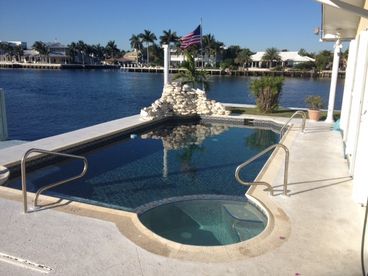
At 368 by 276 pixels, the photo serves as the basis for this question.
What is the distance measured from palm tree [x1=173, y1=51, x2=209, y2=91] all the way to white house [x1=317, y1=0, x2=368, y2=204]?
21.9 feet

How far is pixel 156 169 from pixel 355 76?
564 centimetres

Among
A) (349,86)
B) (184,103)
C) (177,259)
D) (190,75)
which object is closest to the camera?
(177,259)

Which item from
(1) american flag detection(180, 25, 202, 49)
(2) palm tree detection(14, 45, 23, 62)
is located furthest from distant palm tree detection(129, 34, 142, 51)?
(1) american flag detection(180, 25, 202, 49)

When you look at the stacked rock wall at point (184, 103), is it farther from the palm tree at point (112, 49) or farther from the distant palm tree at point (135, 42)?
the palm tree at point (112, 49)

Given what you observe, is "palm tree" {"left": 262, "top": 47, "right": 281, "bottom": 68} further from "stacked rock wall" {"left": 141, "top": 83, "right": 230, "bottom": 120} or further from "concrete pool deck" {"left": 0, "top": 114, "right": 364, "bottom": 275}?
"concrete pool deck" {"left": 0, "top": 114, "right": 364, "bottom": 275}

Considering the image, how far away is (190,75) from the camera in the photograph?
18.2 m

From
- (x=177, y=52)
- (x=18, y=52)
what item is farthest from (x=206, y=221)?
(x=18, y=52)

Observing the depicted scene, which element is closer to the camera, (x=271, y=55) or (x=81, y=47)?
(x=271, y=55)

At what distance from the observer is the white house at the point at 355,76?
541 cm

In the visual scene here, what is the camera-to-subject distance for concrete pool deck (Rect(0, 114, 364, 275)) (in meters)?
4.01

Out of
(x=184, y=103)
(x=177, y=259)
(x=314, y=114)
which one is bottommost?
(x=177, y=259)

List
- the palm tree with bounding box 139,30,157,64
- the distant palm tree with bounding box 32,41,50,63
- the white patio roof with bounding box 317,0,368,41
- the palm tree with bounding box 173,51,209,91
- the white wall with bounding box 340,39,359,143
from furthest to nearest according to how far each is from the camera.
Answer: the distant palm tree with bounding box 32,41,50,63 → the palm tree with bounding box 139,30,157,64 → the palm tree with bounding box 173,51,209,91 → the white wall with bounding box 340,39,359,143 → the white patio roof with bounding box 317,0,368,41

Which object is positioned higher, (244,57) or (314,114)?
(244,57)

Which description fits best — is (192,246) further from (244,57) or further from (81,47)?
(81,47)
